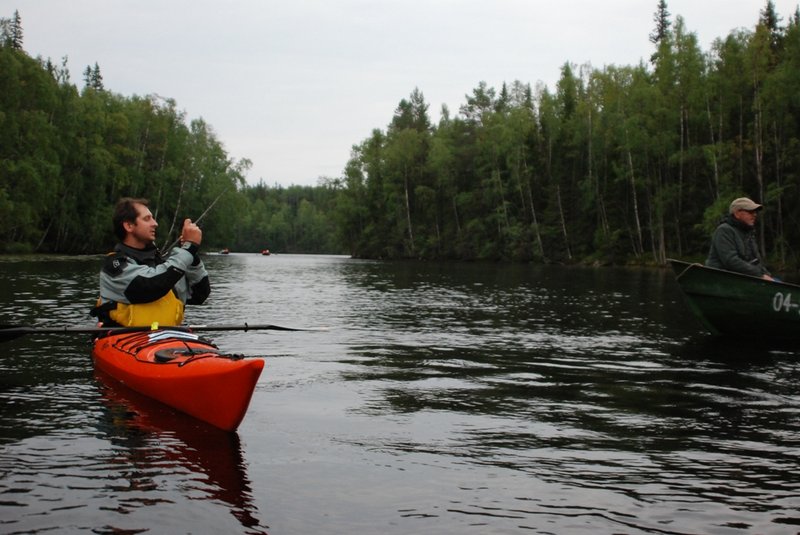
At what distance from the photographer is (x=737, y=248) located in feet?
41.6

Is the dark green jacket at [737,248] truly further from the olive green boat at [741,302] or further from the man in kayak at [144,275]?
the man in kayak at [144,275]

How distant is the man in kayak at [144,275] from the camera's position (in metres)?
7.52

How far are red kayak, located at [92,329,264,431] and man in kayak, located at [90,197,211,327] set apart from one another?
0.26m

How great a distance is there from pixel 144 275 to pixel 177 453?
2.38 m

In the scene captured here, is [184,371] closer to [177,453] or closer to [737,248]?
[177,453]

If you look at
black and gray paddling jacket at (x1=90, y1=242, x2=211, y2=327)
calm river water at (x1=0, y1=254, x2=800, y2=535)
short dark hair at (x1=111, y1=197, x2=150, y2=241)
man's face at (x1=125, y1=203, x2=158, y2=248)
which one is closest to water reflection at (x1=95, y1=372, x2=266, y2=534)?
calm river water at (x1=0, y1=254, x2=800, y2=535)

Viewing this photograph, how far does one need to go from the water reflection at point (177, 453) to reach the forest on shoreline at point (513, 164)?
1574 inches

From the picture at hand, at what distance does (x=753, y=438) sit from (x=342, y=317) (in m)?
11.9

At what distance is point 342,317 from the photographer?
Answer: 17453mm

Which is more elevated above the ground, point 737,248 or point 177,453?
point 737,248

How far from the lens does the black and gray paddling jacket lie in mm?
7500

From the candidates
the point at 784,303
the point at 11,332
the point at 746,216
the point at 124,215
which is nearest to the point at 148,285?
the point at 124,215

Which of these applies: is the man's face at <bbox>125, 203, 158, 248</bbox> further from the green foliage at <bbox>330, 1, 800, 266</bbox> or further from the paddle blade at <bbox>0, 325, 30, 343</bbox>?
the green foliage at <bbox>330, 1, 800, 266</bbox>

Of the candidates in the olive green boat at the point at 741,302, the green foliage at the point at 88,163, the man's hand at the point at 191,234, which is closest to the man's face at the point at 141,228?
the man's hand at the point at 191,234
